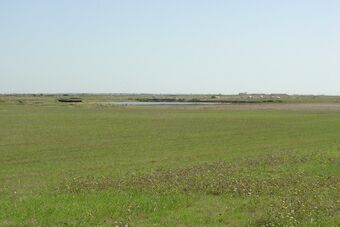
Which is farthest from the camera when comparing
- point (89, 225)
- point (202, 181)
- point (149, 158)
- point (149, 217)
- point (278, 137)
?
point (278, 137)

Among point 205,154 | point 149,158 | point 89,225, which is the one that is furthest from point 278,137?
point 89,225

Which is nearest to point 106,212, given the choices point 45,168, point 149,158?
point 45,168

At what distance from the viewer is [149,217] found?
38.9ft

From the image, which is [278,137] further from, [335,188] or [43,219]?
[43,219]

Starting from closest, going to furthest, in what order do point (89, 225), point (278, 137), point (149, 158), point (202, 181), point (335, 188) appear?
point (89, 225)
point (335, 188)
point (202, 181)
point (149, 158)
point (278, 137)

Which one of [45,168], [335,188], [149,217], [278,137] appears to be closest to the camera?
[149,217]

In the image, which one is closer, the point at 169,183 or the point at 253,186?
the point at 253,186

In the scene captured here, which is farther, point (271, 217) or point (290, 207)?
point (290, 207)

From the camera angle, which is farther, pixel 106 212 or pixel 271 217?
pixel 106 212

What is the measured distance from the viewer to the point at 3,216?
11.9m

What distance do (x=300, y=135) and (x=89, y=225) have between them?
29.4 m

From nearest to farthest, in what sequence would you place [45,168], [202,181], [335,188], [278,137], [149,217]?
[149,217]
[335,188]
[202,181]
[45,168]
[278,137]

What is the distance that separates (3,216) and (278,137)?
27.0m

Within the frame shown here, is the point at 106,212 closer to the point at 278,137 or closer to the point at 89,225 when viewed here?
the point at 89,225
